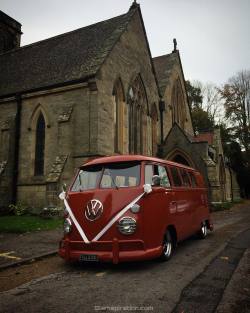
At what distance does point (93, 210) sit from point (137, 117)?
54.5ft

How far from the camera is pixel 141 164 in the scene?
23.5ft

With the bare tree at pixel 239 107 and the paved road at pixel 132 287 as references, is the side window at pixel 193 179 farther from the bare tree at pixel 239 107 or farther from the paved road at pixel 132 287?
the bare tree at pixel 239 107

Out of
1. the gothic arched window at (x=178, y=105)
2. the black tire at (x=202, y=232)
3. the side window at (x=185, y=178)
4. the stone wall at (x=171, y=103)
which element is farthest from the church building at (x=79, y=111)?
the side window at (x=185, y=178)

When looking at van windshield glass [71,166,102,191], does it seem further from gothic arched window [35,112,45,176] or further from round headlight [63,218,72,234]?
gothic arched window [35,112,45,176]

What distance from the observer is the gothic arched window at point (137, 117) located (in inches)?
858

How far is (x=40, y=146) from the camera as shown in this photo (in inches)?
768

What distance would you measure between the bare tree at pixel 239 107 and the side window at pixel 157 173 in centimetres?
3746

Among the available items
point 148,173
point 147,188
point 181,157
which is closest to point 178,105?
point 181,157

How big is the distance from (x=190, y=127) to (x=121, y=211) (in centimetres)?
2793

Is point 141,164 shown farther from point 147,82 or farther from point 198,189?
point 147,82

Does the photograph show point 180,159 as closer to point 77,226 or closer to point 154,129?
point 154,129

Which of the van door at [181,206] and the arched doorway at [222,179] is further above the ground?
the arched doorway at [222,179]

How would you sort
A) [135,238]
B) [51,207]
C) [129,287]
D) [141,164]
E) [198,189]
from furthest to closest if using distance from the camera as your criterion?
[51,207] → [198,189] → [141,164] → [135,238] → [129,287]

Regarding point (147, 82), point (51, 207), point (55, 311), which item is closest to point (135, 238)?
point (55, 311)
